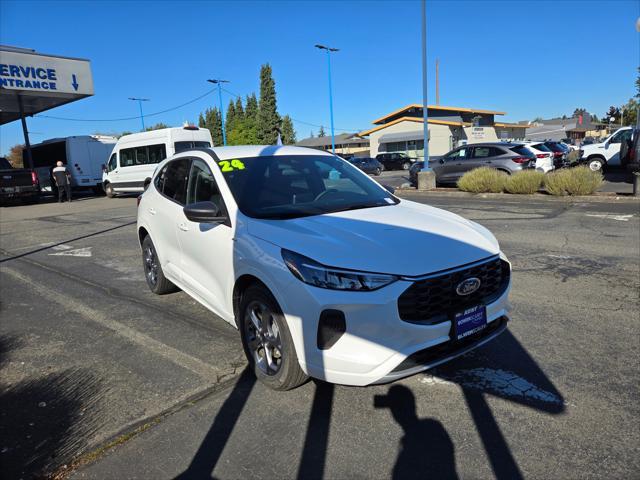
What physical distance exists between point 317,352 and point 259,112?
66.2 metres

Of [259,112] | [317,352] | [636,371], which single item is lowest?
[636,371]

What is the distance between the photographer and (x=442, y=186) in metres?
19.2

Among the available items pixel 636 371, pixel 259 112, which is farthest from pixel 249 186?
pixel 259 112

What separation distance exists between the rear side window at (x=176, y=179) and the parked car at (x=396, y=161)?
34942 mm

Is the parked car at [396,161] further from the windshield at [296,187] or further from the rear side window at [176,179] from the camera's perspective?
the windshield at [296,187]

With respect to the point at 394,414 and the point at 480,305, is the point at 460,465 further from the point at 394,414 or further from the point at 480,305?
the point at 480,305

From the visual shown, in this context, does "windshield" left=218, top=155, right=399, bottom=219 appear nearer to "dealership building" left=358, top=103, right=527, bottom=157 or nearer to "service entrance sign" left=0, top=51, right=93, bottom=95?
"service entrance sign" left=0, top=51, right=93, bottom=95

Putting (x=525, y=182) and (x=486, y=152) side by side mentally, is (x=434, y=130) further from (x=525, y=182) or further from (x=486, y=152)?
(x=525, y=182)

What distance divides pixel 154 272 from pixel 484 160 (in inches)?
578

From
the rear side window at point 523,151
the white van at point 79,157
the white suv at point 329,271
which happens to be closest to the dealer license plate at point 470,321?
the white suv at point 329,271

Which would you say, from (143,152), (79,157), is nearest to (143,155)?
(143,152)

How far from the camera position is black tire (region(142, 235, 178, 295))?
17.5 ft

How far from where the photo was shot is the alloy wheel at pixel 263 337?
3109 millimetres

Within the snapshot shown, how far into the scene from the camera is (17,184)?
63.7 ft
